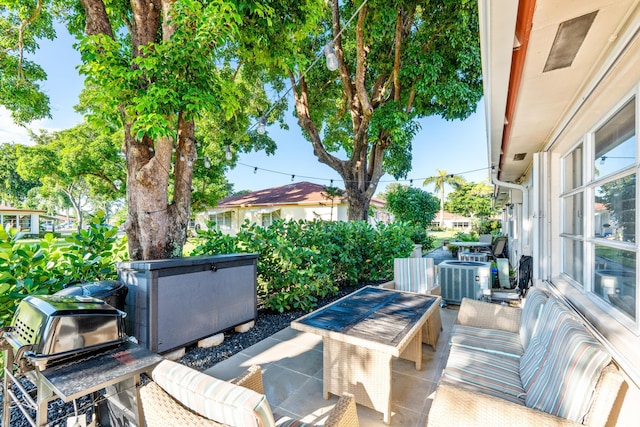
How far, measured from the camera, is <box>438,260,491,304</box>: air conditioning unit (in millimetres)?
4848

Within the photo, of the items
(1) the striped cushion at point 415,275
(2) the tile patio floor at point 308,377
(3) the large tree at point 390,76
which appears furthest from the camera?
(3) the large tree at point 390,76

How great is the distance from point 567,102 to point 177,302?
435 cm

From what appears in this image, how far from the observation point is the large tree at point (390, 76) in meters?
6.96

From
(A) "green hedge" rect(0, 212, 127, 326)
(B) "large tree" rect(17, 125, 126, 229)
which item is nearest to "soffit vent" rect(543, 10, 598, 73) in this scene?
(A) "green hedge" rect(0, 212, 127, 326)

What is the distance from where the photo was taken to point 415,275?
14.4 feet

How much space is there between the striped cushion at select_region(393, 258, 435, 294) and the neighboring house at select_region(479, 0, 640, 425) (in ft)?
4.75

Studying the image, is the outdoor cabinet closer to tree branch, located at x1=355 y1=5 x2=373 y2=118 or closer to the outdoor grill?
the outdoor grill

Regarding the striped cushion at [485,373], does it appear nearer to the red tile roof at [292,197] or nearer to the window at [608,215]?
the window at [608,215]

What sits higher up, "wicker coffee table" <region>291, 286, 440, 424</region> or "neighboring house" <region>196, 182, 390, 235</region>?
"neighboring house" <region>196, 182, 390, 235</region>

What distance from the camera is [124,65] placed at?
3.13 metres

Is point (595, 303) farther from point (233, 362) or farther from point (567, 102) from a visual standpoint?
point (233, 362)

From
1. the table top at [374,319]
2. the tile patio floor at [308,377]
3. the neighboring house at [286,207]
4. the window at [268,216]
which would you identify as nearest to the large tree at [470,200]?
the neighboring house at [286,207]

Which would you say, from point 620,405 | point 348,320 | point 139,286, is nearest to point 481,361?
point 620,405

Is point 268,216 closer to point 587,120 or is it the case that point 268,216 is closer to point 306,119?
point 306,119
